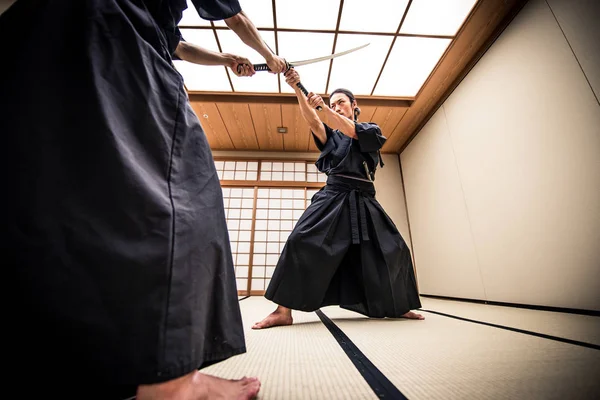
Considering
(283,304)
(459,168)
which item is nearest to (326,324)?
(283,304)

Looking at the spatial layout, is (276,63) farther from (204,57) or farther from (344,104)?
(344,104)

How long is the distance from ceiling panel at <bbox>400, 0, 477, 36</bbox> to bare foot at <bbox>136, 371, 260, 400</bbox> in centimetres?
334

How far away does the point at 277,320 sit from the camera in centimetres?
162

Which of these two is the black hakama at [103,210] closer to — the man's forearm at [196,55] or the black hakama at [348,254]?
the man's forearm at [196,55]

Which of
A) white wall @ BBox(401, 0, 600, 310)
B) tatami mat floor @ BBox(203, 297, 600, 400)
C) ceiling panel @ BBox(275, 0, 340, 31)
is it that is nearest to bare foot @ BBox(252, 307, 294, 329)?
tatami mat floor @ BBox(203, 297, 600, 400)

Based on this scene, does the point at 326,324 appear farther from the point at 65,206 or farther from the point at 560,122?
the point at 560,122

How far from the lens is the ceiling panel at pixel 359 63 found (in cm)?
296

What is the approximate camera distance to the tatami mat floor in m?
0.69

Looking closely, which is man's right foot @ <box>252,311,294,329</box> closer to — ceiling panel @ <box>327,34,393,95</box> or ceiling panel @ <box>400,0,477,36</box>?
ceiling panel @ <box>327,34,393,95</box>

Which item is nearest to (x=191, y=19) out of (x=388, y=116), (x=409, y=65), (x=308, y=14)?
(x=308, y=14)

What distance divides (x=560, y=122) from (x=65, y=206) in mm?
3158

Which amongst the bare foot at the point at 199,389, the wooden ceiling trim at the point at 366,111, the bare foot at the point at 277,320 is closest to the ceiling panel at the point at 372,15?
the wooden ceiling trim at the point at 366,111

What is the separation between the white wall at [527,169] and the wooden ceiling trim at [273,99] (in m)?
0.68

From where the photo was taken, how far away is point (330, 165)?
6.81 ft
